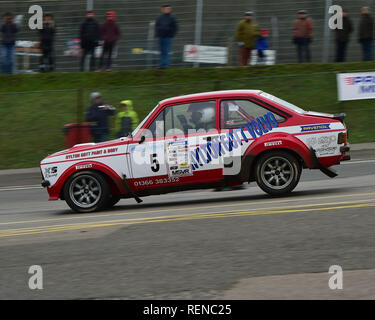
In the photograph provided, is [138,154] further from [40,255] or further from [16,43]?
[16,43]

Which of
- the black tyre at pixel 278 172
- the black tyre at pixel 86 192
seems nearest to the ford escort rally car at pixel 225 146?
the black tyre at pixel 278 172

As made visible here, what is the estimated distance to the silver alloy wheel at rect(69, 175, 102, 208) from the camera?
11664mm

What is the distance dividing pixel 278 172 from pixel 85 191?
3057mm

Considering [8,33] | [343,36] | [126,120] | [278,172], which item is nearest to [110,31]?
[8,33]

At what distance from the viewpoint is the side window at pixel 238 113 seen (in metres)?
11.1

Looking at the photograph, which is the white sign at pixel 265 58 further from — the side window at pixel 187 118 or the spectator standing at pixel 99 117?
the side window at pixel 187 118

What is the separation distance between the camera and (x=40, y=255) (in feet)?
28.7

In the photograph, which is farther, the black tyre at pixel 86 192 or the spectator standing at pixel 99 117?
the spectator standing at pixel 99 117

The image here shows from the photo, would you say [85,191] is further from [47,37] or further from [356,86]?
[47,37]

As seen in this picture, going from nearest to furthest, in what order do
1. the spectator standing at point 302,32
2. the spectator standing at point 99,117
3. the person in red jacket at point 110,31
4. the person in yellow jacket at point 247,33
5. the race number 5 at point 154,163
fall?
the race number 5 at point 154,163
the spectator standing at point 99,117
the person in yellow jacket at point 247,33
the person in red jacket at point 110,31
the spectator standing at point 302,32

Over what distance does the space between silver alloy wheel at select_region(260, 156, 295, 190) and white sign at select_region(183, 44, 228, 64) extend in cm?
1197

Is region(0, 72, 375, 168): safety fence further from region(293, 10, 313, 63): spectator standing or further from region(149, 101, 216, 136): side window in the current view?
region(149, 101, 216, 136): side window

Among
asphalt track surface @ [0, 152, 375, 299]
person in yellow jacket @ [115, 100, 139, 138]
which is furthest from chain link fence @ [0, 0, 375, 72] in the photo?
asphalt track surface @ [0, 152, 375, 299]

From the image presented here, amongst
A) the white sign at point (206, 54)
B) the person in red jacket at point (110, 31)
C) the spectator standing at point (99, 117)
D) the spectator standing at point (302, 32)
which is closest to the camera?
the spectator standing at point (99, 117)
